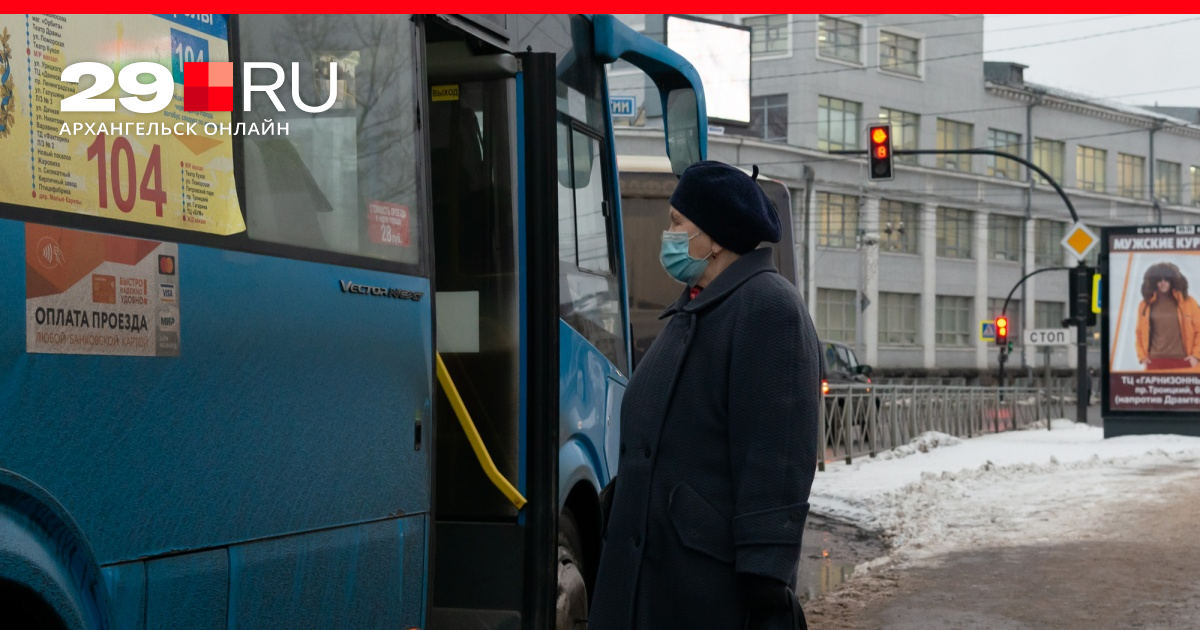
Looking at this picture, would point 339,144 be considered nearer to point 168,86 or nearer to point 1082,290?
point 168,86

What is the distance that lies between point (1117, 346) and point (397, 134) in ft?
68.3

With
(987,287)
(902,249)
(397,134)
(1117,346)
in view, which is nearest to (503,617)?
(397,134)

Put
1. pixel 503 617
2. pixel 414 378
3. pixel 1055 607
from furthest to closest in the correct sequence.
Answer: pixel 1055 607, pixel 503 617, pixel 414 378

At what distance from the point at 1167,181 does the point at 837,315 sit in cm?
2447

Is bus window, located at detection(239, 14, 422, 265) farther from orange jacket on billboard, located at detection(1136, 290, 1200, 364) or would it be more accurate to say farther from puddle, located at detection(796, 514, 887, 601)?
orange jacket on billboard, located at detection(1136, 290, 1200, 364)

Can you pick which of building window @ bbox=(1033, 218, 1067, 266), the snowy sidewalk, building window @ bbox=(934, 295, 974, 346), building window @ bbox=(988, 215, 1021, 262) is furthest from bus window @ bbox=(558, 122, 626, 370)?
building window @ bbox=(1033, 218, 1067, 266)

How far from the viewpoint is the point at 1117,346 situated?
23.6 metres

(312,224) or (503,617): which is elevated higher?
(312,224)

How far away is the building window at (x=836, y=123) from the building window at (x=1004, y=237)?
28.8ft

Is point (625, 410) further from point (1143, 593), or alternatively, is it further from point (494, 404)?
point (1143, 593)

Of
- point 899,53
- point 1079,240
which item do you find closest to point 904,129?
point 899,53

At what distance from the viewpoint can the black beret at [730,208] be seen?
378cm

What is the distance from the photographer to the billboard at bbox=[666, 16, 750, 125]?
4428 centimetres

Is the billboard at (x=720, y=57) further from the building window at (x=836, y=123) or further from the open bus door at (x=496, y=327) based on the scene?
the open bus door at (x=496, y=327)
